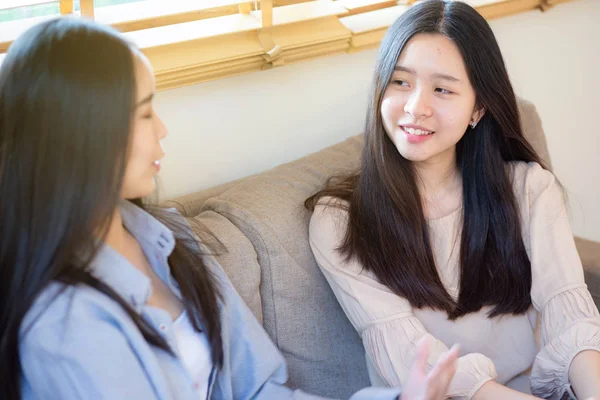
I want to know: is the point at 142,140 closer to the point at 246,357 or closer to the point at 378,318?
the point at 246,357

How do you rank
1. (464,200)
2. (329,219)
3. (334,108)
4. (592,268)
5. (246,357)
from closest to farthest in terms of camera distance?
(246,357) → (329,219) → (464,200) → (592,268) → (334,108)

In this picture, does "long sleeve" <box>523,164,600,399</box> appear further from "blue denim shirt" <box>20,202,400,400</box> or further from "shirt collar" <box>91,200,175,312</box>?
"shirt collar" <box>91,200,175,312</box>

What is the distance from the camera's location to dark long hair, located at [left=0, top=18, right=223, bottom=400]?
106 cm

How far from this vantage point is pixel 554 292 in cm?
171

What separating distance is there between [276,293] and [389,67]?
0.52 meters

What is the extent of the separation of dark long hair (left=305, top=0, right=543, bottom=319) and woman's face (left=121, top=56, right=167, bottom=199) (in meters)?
0.58

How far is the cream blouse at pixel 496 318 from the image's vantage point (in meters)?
1.59

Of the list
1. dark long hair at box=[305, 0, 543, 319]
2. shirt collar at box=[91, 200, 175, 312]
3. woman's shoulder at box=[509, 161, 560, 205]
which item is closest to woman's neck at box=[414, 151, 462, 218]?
dark long hair at box=[305, 0, 543, 319]

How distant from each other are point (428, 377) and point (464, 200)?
65 cm

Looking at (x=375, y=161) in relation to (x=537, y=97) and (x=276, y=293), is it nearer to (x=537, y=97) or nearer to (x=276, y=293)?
(x=276, y=293)

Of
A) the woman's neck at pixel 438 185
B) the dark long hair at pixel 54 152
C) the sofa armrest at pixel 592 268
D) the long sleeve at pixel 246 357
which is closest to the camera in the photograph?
the dark long hair at pixel 54 152

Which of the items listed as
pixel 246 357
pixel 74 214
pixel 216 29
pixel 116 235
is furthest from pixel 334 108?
pixel 74 214

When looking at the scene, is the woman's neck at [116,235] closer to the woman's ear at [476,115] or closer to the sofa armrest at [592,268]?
the woman's ear at [476,115]

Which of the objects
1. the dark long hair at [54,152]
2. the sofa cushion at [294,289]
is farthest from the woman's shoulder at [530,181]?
the dark long hair at [54,152]
